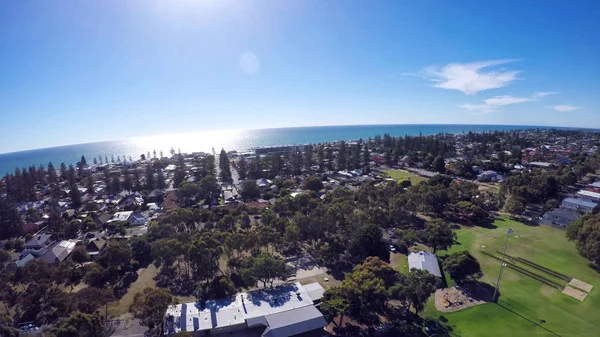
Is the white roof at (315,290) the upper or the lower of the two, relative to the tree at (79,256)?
lower

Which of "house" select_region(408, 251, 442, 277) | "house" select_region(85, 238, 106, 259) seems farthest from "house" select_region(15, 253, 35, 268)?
"house" select_region(408, 251, 442, 277)

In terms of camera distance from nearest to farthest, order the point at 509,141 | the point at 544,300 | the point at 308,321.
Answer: the point at 308,321, the point at 544,300, the point at 509,141

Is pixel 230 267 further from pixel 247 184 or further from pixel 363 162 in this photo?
pixel 363 162

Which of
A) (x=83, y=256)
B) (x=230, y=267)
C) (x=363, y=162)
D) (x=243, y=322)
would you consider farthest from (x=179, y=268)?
(x=363, y=162)

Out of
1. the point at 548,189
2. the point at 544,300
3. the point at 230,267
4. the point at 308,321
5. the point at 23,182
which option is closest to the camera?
the point at 308,321

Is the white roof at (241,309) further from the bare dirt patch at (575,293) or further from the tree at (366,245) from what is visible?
the bare dirt patch at (575,293)

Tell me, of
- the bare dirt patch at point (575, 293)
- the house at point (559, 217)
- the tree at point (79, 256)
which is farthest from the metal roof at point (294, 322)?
the house at point (559, 217)
